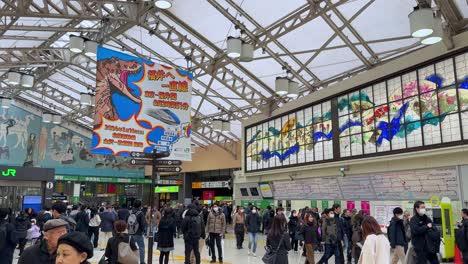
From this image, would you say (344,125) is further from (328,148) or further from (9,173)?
(9,173)

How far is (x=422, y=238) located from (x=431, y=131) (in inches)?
265

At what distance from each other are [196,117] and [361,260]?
Result: 73.6ft

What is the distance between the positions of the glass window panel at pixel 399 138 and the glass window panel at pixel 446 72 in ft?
6.52

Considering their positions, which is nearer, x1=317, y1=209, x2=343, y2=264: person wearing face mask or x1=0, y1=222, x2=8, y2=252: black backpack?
x1=0, y1=222, x2=8, y2=252: black backpack

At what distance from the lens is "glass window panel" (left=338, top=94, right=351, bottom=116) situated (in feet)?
52.0

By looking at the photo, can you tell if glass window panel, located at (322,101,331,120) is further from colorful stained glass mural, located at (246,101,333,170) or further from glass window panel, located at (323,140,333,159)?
glass window panel, located at (323,140,333,159)

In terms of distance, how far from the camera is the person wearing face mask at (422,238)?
6590 millimetres

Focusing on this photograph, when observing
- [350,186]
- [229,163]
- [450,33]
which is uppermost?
[450,33]

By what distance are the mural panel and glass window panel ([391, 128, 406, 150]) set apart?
905 inches

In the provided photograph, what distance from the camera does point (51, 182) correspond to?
16.8 m

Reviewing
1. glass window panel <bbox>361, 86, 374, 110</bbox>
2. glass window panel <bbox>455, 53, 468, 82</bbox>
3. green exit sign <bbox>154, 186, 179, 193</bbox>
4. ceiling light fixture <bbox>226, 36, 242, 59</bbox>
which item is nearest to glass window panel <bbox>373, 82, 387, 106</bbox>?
glass window panel <bbox>361, 86, 374, 110</bbox>

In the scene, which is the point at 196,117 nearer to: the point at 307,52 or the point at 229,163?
the point at 229,163

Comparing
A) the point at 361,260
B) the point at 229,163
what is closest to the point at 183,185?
the point at 229,163

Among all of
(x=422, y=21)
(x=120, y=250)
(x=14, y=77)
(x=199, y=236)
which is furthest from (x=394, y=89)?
(x=14, y=77)
